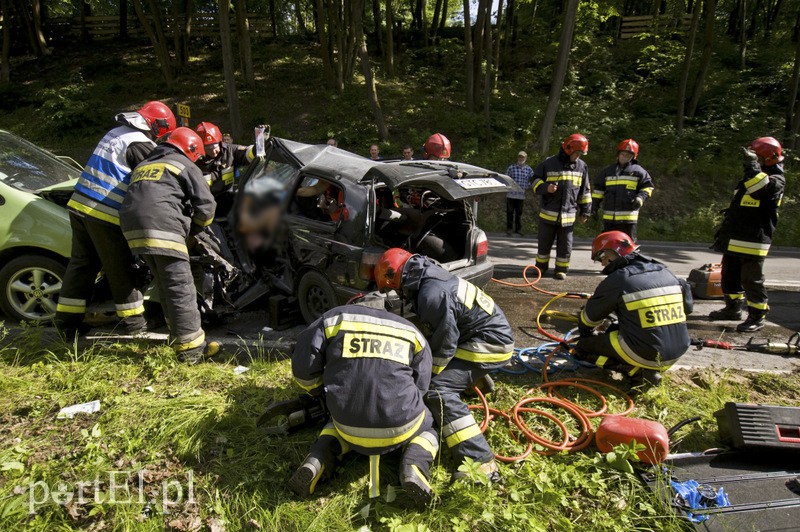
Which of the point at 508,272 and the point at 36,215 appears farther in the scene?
the point at 508,272

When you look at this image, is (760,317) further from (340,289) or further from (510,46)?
(510,46)

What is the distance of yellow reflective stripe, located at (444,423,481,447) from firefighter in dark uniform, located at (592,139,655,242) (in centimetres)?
475

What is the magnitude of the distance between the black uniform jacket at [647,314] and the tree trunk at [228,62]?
10.8 meters

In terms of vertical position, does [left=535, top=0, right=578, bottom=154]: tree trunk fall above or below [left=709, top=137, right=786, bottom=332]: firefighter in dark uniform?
above

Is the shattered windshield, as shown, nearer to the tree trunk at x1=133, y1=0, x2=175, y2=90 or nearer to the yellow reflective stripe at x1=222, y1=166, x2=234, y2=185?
the yellow reflective stripe at x1=222, y1=166, x2=234, y2=185

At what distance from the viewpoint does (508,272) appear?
6934mm

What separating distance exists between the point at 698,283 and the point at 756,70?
14.9 meters

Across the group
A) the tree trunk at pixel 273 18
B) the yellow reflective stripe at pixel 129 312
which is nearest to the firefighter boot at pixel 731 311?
the yellow reflective stripe at pixel 129 312

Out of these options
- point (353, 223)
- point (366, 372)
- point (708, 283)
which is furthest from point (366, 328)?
point (708, 283)

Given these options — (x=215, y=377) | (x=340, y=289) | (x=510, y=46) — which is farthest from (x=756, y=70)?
(x=215, y=377)

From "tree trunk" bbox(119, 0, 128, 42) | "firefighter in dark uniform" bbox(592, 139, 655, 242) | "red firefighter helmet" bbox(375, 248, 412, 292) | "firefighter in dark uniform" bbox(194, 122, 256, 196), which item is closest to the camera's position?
"red firefighter helmet" bbox(375, 248, 412, 292)

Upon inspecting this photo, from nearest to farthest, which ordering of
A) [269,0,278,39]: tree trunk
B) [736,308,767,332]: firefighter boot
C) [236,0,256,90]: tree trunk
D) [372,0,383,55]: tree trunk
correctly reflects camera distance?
[736,308,767,332]: firefighter boot
[236,0,256,90]: tree trunk
[372,0,383,55]: tree trunk
[269,0,278,39]: tree trunk

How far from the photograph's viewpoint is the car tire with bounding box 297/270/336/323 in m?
4.31

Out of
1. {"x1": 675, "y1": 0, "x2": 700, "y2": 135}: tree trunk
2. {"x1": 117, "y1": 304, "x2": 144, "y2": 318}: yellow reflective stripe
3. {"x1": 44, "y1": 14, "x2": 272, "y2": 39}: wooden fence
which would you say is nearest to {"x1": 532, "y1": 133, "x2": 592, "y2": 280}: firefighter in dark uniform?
{"x1": 117, "y1": 304, "x2": 144, "y2": 318}: yellow reflective stripe
